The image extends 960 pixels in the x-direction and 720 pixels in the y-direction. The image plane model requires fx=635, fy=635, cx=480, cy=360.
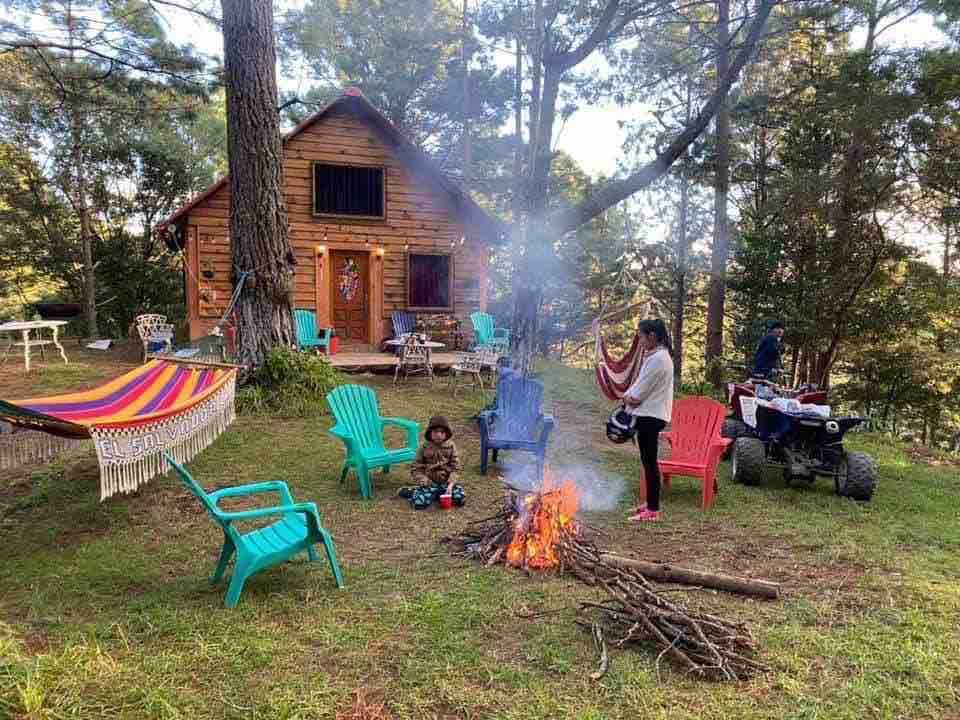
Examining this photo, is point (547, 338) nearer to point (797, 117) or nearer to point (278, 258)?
point (797, 117)

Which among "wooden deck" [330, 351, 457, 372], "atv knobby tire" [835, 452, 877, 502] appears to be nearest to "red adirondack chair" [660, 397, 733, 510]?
"atv knobby tire" [835, 452, 877, 502]

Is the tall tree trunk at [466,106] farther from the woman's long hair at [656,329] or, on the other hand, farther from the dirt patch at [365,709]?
the dirt patch at [365,709]

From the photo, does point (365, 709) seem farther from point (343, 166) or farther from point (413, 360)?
point (343, 166)

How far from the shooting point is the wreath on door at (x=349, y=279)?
12836 millimetres

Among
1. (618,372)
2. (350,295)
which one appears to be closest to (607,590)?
(618,372)

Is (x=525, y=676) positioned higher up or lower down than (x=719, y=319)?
lower down

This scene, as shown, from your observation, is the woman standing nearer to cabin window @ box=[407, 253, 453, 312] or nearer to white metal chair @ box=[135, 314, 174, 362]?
cabin window @ box=[407, 253, 453, 312]

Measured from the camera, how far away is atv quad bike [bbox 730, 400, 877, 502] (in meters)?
5.33

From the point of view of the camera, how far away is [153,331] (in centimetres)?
1139

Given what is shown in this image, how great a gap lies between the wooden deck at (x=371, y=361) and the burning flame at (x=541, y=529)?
282 inches

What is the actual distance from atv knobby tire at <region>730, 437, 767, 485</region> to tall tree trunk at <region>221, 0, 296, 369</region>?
17.6 feet

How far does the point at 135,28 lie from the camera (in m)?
10.1

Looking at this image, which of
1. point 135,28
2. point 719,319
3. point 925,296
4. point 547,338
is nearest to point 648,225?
point 547,338

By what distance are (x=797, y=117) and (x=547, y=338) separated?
10.3m
